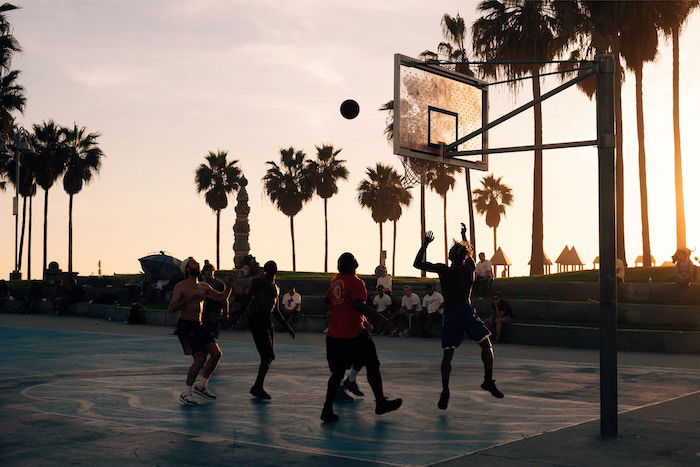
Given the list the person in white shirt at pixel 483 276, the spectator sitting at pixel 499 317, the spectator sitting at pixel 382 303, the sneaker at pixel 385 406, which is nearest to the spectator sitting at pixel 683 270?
the spectator sitting at pixel 499 317

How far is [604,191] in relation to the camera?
9.45 meters

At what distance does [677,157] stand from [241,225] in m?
26.0

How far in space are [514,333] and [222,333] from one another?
8160mm

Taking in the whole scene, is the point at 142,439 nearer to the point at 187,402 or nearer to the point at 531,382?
A: the point at 187,402

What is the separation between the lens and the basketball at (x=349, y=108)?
1452 centimetres

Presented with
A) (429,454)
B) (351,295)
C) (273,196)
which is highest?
(273,196)

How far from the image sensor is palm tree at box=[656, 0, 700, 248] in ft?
123

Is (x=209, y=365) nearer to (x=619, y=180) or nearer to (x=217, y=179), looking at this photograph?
(x=619, y=180)

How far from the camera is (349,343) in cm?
1003

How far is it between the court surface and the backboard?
3.69 metres

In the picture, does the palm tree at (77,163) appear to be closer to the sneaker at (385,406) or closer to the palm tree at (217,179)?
the palm tree at (217,179)

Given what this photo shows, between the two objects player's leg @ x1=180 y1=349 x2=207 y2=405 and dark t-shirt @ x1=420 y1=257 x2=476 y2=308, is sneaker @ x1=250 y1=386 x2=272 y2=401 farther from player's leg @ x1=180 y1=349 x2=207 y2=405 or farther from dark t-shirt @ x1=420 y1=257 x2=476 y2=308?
dark t-shirt @ x1=420 y1=257 x2=476 y2=308

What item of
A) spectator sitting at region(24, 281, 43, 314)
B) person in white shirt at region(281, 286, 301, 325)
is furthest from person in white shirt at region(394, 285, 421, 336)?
spectator sitting at region(24, 281, 43, 314)

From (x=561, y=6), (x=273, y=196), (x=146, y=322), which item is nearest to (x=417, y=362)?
(x=146, y=322)
